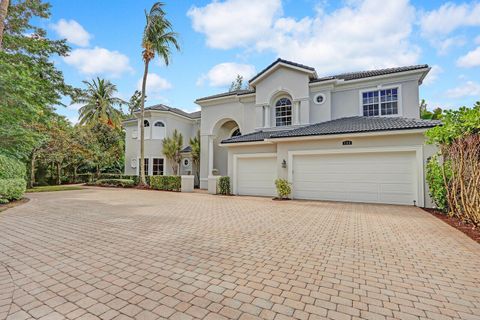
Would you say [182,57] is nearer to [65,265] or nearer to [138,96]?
[65,265]

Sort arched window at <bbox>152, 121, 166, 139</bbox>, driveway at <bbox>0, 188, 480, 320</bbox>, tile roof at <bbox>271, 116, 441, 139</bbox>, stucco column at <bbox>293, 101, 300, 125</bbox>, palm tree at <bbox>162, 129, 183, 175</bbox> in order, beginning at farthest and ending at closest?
arched window at <bbox>152, 121, 166, 139</bbox>
palm tree at <bbox>162, 129, 183, 175</bbox>
stucco column at <bbox>293, 101, 300, 125</bbox>
tile roof at <bbox>271, 116, 441, 139</bbox>
driveway at <bbox>0, 188, 480, 320</bbox>

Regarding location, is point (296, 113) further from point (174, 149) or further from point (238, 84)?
point (238, 84)

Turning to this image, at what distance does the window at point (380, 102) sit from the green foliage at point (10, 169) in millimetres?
19800

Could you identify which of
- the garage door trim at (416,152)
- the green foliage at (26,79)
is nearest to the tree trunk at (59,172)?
the green foliage at (26,79)

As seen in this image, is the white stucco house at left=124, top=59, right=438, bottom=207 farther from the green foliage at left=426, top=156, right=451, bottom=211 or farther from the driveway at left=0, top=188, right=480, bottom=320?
the driveway at left=0, top=188, right=480, bottom=320

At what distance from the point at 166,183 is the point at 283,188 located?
9.83m

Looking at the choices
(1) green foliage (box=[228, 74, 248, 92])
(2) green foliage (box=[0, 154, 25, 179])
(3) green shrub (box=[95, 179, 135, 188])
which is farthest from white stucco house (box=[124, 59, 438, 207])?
(1) green foliage (box=[228, 74, 248, 92])

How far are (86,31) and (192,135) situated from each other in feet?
39.5

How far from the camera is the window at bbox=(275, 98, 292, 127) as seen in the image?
631 inches

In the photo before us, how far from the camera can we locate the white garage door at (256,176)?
46.5 feet

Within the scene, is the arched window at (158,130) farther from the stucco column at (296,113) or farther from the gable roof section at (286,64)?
the stucco column at (296,113)

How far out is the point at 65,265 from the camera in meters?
3.90

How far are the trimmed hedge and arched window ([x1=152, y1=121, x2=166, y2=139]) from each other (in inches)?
188

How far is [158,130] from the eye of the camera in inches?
863
